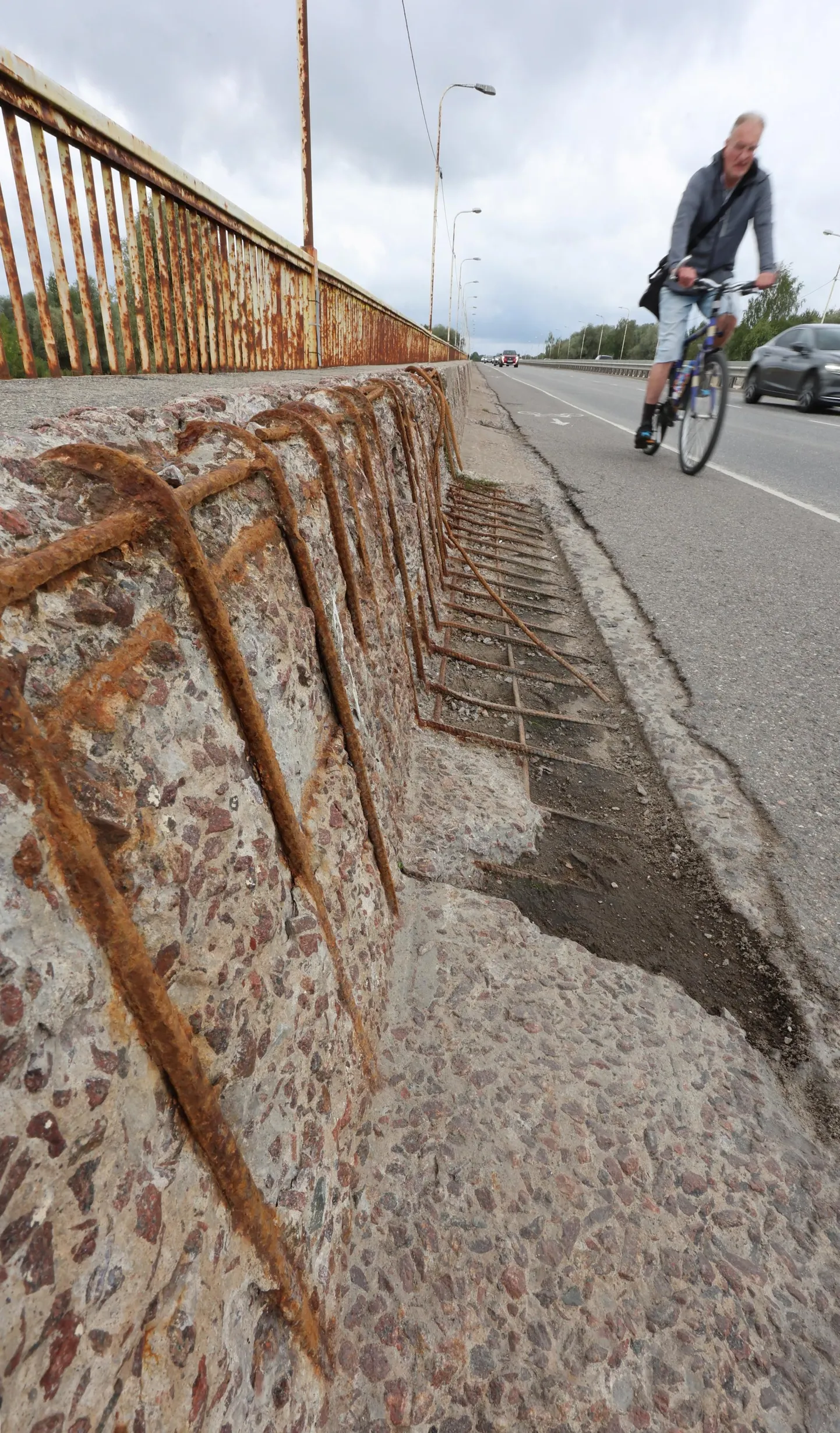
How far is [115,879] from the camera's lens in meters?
0.72

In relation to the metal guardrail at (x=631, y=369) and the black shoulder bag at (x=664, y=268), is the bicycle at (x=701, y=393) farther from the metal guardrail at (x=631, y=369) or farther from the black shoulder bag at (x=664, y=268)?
the metal guardrail at (x=631, y=369)

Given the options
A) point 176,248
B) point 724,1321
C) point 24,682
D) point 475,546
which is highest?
point 176,248

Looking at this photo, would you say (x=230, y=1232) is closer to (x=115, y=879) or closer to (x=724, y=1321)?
(x=115, y=879)

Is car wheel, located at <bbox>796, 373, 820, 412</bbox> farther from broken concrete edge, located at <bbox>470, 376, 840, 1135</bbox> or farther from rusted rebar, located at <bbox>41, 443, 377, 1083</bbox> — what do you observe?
rusted rebar, located at <bbox>41, 443, 377, 1083</bbox>

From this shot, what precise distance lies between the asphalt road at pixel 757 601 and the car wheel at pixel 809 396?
5601 mm

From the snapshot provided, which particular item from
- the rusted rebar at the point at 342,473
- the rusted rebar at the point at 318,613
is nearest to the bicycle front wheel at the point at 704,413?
the rusted rebar at the point at 342,473

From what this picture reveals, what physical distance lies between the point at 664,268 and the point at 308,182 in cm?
338

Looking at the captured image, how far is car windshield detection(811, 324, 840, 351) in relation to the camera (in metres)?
12.5

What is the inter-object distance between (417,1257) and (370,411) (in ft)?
7.38

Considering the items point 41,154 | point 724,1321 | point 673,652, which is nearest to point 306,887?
point 724,1321

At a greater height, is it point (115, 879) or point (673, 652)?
point (115, 879)

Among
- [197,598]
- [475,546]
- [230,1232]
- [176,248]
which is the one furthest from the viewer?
[475,546]

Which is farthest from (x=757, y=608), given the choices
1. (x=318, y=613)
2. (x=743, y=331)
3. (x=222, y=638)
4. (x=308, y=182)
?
(x=743, y=331)

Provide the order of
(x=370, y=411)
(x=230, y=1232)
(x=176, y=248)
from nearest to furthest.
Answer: (x=230, y=1232), (x=370, y=411), (x=176, y=248)
